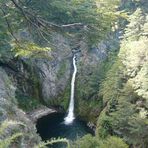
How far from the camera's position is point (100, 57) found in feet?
163

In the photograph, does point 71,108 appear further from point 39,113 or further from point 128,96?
point 128,96

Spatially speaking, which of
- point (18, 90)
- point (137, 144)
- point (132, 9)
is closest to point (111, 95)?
point (137, 144)

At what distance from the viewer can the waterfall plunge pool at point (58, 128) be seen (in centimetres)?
3659

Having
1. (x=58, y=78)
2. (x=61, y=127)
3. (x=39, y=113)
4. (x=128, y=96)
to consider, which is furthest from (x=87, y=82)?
(x=128, y=96)

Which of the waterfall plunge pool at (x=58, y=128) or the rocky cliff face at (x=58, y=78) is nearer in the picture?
the waterfall plunge pool at (x=58, y=128)

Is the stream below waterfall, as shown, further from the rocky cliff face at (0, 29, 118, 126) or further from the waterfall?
the rocky cliff face at (0, 29, 118, 126)

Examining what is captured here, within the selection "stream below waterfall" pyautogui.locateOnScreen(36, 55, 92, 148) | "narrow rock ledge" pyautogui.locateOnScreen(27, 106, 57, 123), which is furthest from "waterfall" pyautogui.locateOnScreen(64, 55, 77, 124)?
"narrow rock ledge" pyautogui.locateOnScreen(27, 106, 57, 123)

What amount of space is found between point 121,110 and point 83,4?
10529 mm

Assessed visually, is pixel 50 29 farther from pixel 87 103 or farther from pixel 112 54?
pixel 112 54

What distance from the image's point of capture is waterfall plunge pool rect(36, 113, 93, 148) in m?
36.6

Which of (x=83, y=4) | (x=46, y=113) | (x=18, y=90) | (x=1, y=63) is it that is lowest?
(x=46, y=113)

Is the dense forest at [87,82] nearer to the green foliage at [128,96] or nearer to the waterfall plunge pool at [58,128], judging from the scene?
the green foliage at [128,96]

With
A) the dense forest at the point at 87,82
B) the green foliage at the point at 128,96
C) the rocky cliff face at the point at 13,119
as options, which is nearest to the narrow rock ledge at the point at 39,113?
the dense forest at the point at 87,82

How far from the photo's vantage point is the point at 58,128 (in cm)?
3862
